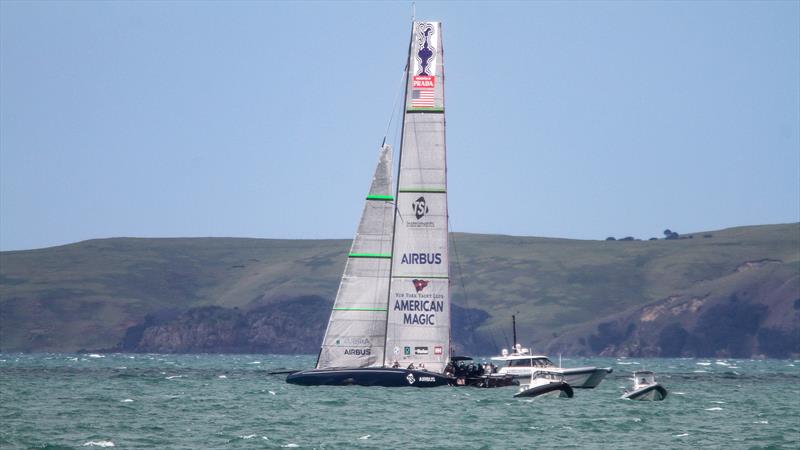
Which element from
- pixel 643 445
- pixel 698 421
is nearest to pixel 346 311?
pixel 698 421

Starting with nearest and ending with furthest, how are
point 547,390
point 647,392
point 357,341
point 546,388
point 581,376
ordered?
point 357,341, point 546,388, point 547,390, point 647,392, point 581,376

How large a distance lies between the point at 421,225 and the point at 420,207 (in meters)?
0.95

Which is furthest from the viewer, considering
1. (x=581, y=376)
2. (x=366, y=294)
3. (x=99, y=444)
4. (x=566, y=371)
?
(x=581, y=376)

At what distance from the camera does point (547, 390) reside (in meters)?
72.1

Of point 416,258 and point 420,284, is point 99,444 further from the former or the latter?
point 416,258

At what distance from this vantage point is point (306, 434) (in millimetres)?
49469

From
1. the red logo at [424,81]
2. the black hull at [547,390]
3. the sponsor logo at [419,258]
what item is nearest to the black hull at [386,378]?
the black hull at [547,390]

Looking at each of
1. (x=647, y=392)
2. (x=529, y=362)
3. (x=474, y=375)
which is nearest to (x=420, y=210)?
(x=474, y=375)

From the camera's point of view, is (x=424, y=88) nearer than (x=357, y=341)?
Yes

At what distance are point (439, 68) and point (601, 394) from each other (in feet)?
71.2

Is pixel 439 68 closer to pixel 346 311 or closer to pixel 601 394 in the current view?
pixel 346 311

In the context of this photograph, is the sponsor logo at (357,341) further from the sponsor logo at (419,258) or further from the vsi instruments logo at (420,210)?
the vsi instruments logo at (420,210)

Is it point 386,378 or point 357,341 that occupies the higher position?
point 357,341

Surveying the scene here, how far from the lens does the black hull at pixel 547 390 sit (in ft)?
234
